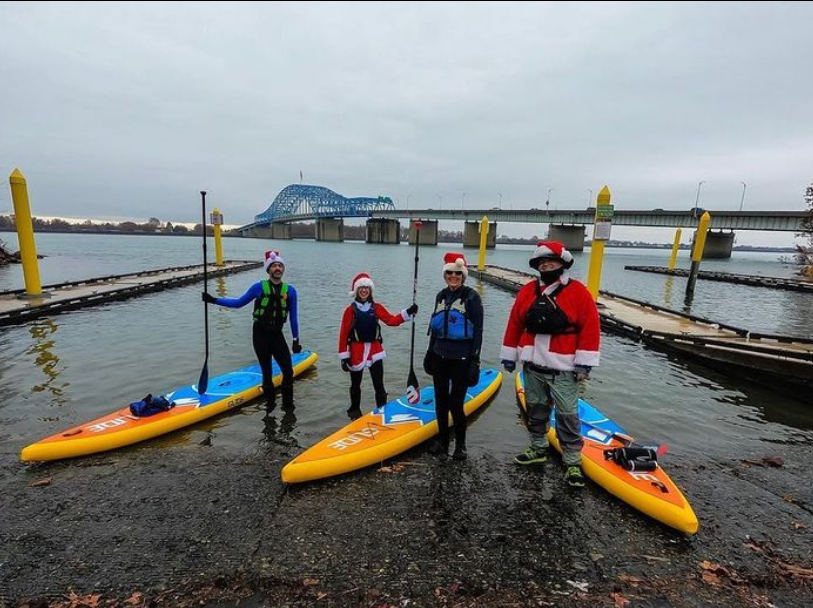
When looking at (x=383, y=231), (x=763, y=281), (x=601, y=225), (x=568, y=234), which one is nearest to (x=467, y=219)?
(x=568, y=234)

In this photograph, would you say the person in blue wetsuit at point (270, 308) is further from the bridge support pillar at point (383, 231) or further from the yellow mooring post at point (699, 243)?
the bridge support pillar at point (383, 231)

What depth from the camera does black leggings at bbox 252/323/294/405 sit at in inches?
280

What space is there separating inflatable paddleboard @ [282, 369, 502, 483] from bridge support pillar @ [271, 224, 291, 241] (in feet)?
563

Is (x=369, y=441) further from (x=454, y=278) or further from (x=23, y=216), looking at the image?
(x=23, y=216)

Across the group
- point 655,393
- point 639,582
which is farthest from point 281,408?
point 655,393

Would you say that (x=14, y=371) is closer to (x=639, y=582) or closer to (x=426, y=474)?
(x=426, y=474)

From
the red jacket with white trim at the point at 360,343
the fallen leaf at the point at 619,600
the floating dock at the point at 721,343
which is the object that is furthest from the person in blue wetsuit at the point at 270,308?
the floating dock at the point at 721,343

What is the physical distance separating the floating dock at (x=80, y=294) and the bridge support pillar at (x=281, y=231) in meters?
145

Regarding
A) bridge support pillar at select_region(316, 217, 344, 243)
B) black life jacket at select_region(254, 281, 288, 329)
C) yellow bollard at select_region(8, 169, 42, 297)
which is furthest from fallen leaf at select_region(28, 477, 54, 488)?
bridge support pillar at select_region(316, 217, 344, 243)

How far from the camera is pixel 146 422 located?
251 inches

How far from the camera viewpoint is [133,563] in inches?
150

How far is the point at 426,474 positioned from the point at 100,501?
397cm

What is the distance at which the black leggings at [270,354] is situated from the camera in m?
7.10

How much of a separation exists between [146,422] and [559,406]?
6200 millimetres
